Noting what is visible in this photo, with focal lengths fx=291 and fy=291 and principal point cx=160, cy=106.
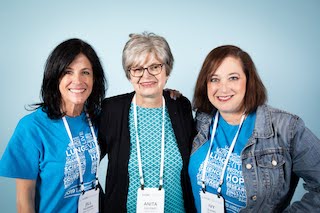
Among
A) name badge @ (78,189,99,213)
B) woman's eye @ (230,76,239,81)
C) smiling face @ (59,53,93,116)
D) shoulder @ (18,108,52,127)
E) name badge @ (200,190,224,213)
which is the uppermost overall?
woman's eye @ (230,76,239,81)

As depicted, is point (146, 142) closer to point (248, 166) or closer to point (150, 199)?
point (150, 199)

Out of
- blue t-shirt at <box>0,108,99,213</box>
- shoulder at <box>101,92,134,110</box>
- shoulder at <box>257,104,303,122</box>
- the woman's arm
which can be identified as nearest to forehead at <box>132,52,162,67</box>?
shoulder at <box>101,92,134,110</box>

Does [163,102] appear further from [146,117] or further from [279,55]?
[279,55]

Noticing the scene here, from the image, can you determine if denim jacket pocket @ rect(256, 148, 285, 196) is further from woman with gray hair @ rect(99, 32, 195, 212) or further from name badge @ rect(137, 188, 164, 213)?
name badge @ rect(137, 188, 164, 213)

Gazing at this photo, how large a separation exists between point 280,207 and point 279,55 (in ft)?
4.67

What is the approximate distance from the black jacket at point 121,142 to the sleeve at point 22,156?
0.48m

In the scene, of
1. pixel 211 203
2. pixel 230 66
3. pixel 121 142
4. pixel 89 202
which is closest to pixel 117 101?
pixel 121 142

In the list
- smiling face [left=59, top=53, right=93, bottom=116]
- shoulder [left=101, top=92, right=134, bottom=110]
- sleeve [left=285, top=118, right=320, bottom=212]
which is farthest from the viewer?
shoulder [left=101, top=92, right=134, bottom=110]

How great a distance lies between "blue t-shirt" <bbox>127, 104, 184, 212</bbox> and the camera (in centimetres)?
194

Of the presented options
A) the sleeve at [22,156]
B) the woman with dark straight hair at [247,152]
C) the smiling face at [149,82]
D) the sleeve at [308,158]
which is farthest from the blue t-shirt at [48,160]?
the sleeve at [308,158]

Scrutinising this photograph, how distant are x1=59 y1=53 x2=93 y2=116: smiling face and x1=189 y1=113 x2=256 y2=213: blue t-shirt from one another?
0.87 meters

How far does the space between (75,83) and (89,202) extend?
30.9 inches

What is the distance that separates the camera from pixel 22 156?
1.68 metres

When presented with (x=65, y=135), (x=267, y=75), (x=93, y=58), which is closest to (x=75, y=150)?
(x=65, y=135)
